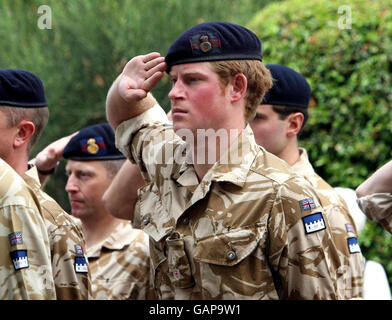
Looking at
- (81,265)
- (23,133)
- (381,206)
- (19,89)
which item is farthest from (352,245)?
(19,89)

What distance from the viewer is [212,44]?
3.28 meters

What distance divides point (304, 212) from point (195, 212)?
1.52 ft

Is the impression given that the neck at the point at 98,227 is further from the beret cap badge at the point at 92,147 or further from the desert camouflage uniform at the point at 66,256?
the desert camouflage uniform at the point at 66,256

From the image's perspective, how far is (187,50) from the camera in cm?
328

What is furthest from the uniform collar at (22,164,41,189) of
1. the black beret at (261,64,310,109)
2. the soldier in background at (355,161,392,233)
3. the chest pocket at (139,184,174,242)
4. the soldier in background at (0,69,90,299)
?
the soldier in background at (355,161,392,233)

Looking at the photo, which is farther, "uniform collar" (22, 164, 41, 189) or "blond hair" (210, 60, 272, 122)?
"uniform collar" (22, 164, 41, 189)

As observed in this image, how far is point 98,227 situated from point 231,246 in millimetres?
2310

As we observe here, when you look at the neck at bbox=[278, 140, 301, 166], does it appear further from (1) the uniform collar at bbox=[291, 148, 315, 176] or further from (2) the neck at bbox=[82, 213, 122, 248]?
(2) the neck at bbox=[82, 213, 122, 248]

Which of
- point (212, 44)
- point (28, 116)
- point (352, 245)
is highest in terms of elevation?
point (212, 44)

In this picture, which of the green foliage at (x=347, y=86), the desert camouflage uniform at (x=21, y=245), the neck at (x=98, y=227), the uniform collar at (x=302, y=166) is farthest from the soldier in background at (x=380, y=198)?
the green foliage at (x=347, y=86)

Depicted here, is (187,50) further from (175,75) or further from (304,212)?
(304,212)

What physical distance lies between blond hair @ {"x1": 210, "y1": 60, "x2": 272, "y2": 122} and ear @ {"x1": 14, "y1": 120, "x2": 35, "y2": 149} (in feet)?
4.15

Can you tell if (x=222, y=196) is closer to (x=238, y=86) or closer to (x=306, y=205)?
(x=306, y=205)

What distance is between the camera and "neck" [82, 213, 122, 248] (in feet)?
17.1
